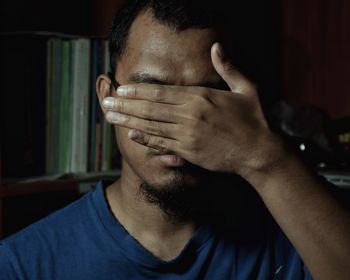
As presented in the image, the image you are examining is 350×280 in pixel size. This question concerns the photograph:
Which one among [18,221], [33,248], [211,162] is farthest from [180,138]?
[18,221]

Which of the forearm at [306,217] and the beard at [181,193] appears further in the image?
the beard at [181,193]

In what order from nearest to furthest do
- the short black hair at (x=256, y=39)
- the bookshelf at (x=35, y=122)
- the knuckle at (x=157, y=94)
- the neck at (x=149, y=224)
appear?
the knuckle at (x=157, y=94)
the neck at (x=149, y=224)
the bookshelf at (x=35, y=122)
the short black hair at (x=256, y=39)

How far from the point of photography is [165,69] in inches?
39.8

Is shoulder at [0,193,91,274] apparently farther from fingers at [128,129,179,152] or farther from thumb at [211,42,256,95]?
thumb at [211,42,256,95]

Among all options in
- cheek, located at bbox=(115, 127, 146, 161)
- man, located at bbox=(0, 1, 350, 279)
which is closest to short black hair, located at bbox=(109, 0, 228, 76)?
man, located at bbox=(0, 1, 350, 279)

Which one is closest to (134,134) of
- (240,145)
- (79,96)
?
(240,145)

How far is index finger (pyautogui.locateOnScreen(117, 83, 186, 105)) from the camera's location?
82cm

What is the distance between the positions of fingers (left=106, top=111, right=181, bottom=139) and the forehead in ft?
0.63

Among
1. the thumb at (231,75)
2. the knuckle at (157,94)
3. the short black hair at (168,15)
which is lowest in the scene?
the knuckle at (157,94)

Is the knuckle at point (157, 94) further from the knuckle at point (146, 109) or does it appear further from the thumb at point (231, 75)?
the thumb at point (231, 75)

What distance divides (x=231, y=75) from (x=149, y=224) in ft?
1.36

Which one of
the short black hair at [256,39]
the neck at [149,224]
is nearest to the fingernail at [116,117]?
the neck at [149,224]

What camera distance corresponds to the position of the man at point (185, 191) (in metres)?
0.84

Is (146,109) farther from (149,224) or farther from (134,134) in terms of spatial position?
(149,224)
